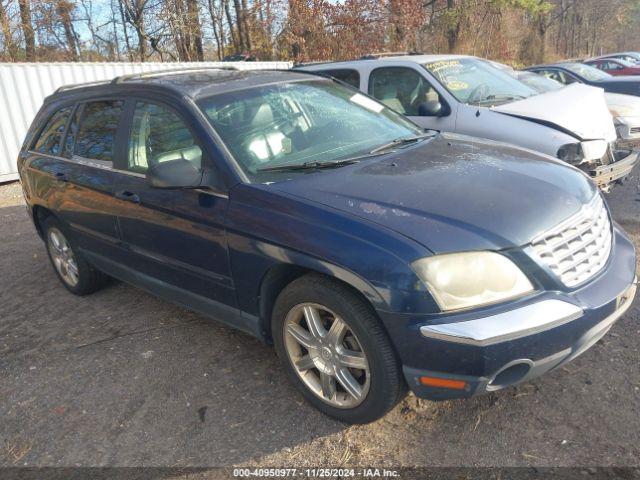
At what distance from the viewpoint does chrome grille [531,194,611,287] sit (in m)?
2.42

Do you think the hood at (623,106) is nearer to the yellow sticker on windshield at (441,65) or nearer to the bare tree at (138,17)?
the yellow sticker on windshield at (441,65)

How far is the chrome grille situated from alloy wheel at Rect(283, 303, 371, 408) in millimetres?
959

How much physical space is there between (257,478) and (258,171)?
1585mm

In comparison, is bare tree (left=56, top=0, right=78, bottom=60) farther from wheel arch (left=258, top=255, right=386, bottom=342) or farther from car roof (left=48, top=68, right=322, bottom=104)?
wheel arch (left=258, top=255, right=386, bottom=342)

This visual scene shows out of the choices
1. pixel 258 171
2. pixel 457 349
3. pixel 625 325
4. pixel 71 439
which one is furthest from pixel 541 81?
pixel 71 439

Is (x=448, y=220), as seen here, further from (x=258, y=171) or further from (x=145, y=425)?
(x=145, y=425)

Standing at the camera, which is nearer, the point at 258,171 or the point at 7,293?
the point at 258,171

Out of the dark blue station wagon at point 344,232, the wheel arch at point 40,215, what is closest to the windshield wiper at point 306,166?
the dark blue station wagon at point 344,232

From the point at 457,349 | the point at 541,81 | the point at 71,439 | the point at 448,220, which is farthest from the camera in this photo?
the point at 541,81

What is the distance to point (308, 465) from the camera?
2.56 m

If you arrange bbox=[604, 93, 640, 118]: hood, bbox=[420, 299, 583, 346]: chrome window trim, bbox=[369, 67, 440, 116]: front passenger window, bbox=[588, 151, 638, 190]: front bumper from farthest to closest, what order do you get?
bbox=[604, 93, 640, 118]: hood, bbox=[369, 67, 440, 116]: front passenger window, bbox=[588, 151, 638, 190]: front bumper, bbox=[420, 299, 583, 346]: chrome window trim

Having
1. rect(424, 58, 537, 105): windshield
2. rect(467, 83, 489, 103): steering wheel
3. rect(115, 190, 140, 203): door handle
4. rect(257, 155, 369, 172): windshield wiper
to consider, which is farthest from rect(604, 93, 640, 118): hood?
rect(115, 190, 140, 203): door handle

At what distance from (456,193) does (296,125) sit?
1277 millimetres

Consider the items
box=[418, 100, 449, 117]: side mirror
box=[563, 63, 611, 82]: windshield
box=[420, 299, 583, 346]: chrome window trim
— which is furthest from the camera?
box=[563, 63, 611, 82]: windshield
